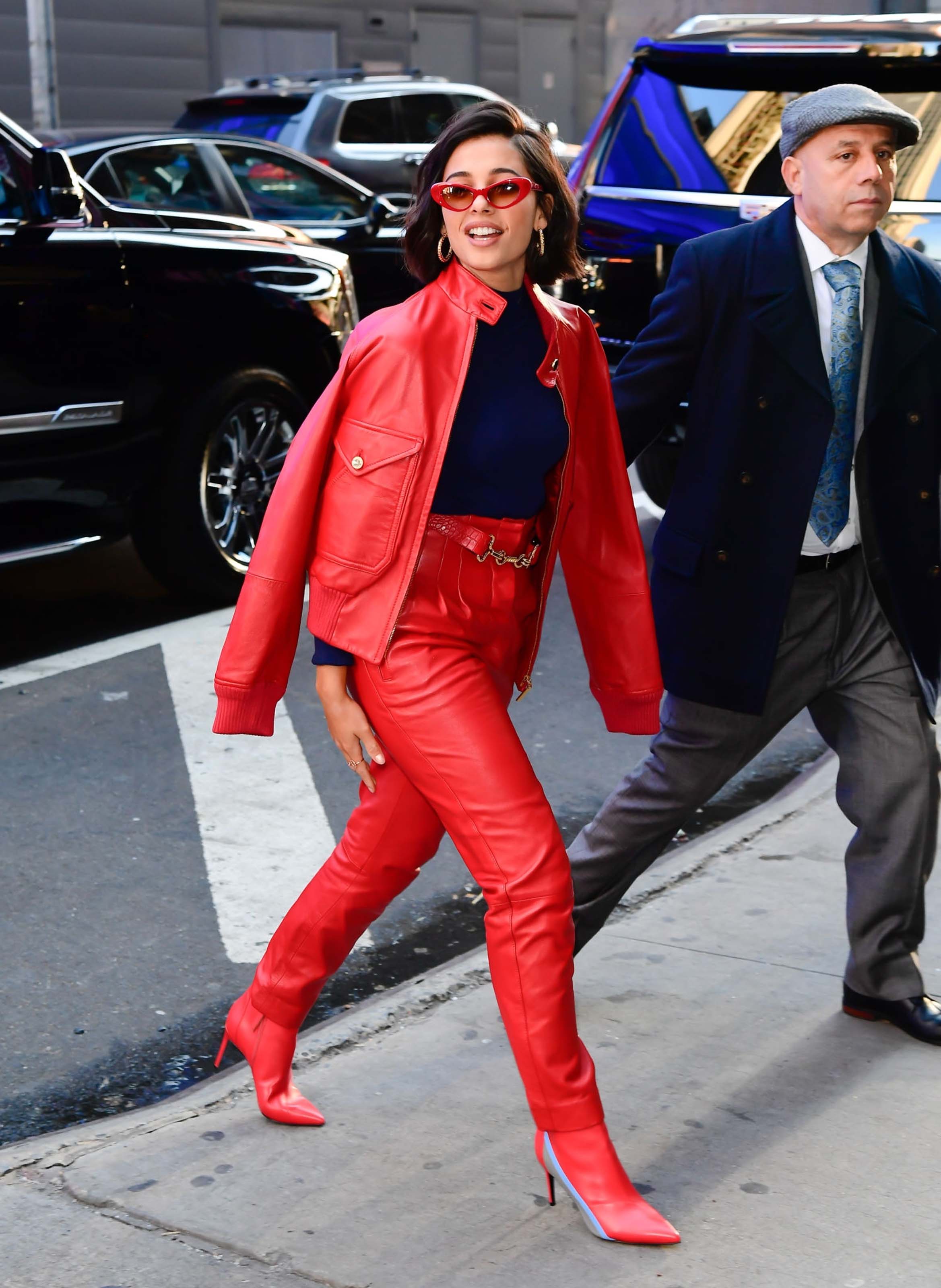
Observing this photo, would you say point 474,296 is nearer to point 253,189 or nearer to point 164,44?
point 253,189

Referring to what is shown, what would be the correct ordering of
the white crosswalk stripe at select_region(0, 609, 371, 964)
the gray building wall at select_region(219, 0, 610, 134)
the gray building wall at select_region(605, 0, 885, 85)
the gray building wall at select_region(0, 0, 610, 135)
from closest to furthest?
the white crosswalk stripe at select_region(0, 609, 371, 964) → the gray building wall at select_region(0, 0, 610, 135) → the gray building wall at select_region(219, 0, 610, 134) → the gray building wall at select_region(605, 0, 885, 85)

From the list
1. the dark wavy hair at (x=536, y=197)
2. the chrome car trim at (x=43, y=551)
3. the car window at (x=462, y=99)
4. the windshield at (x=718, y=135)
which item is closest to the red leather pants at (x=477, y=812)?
the dark wavy hair at (x=536, y=197)

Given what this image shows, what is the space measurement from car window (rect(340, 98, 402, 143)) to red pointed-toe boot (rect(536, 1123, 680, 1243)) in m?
12.5

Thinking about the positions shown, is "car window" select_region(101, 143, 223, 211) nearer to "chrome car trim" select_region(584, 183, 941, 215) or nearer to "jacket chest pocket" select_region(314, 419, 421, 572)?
"chrome car trim" select_region(584, 183, 941, 215)

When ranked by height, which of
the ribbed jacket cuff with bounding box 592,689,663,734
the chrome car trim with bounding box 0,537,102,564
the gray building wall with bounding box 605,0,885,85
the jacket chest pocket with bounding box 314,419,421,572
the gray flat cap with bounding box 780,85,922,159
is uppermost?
the gray building wall with bounding box 605,0,885,85

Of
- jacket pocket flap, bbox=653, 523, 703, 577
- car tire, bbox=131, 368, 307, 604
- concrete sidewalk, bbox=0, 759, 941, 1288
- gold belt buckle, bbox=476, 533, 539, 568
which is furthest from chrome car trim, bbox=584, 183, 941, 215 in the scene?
gold belt buckle, bbox=476, 533, 539, 568

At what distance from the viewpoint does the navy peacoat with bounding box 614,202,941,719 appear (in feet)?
11.1

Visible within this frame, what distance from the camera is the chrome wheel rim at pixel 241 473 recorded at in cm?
696

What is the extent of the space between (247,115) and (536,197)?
11.9 m

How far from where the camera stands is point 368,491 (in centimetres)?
289

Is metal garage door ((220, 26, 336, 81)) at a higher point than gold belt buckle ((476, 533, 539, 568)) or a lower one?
higher

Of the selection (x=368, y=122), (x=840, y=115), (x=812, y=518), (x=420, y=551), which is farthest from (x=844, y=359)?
(x=368, y=122)

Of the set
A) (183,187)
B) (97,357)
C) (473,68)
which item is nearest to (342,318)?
(97,357)

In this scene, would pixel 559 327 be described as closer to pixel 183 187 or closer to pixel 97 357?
pixel 97 357
